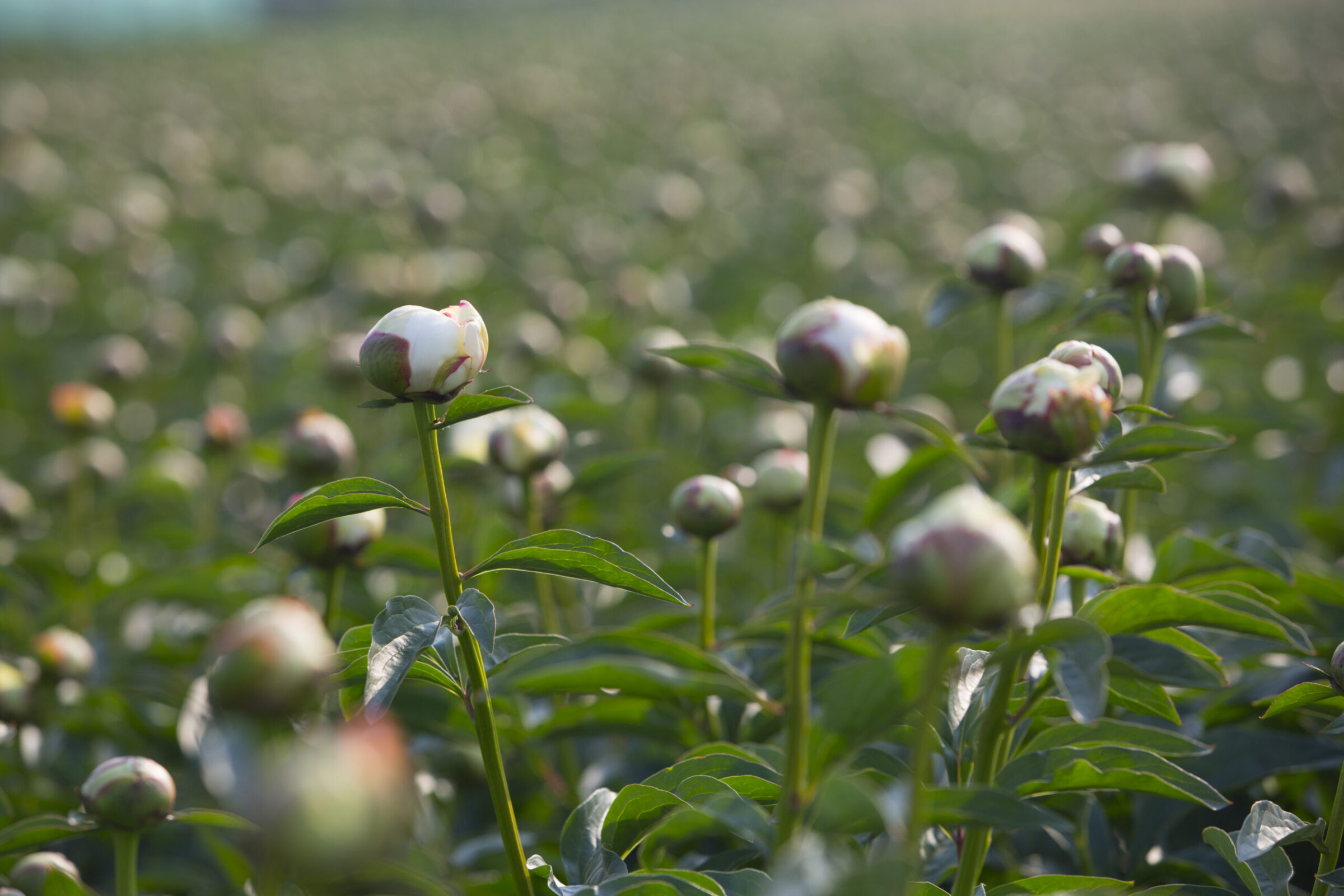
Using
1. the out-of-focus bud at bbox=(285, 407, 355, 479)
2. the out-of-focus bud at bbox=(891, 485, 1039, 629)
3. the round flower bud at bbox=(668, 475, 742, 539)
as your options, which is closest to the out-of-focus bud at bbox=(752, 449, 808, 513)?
the round flower bud at bbox=(668, 475, 742, 539)

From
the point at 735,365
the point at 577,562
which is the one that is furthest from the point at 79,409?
the point at 735,365

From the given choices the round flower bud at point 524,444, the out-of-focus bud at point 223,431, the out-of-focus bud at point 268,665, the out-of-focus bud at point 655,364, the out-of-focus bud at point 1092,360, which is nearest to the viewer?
the out-of-focus bud at point 268,665

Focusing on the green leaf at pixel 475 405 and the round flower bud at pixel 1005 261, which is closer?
the green leaf at pixel 475 405

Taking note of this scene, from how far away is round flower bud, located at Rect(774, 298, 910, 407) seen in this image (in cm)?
63

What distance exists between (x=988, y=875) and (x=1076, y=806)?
0.35ft

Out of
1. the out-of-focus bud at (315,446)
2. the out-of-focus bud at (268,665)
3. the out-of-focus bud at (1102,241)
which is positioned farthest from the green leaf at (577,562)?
the out-of-focus bud at (1102,241)

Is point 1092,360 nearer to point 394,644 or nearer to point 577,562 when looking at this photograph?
point 577,562

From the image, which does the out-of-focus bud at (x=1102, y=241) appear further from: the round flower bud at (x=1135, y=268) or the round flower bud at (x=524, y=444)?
the round flower bud at (x=524, y=444)

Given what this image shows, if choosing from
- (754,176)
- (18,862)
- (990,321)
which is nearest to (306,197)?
(754,176)

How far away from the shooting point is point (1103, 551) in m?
0.95

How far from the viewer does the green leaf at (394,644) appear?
2.19 feet

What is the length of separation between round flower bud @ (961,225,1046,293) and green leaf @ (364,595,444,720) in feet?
2.44

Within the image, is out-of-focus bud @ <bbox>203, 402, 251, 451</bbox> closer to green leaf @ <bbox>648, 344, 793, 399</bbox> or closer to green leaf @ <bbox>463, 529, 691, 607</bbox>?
green leaf @ <bbox>463, 529, 691, 607</bbox>

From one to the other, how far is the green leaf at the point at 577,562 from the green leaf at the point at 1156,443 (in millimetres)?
303
